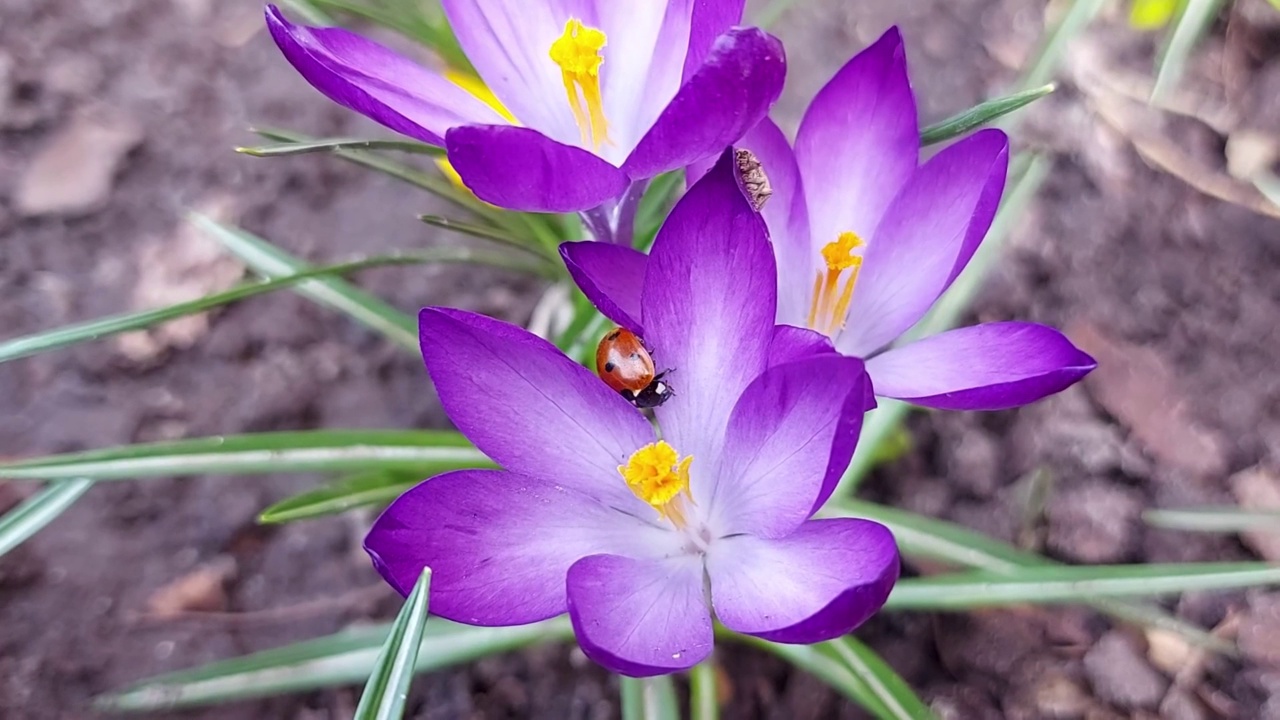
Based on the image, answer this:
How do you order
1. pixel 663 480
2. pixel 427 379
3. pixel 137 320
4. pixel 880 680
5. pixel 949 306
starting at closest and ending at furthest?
pixel 663 480, pixel 137 320, pixel 880 680, pixel 949 306, pixel 427 379

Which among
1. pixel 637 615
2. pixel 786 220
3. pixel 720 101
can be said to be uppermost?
pixel 720 101

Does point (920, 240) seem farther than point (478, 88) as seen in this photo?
No

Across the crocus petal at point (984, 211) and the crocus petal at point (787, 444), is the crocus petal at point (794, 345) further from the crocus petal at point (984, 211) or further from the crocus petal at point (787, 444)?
the crocus petal at point (984, 211)

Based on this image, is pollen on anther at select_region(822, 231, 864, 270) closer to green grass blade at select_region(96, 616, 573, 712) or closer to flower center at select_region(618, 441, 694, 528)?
flower center at select_region(618, 441, 694, 528)

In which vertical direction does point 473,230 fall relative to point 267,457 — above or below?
above

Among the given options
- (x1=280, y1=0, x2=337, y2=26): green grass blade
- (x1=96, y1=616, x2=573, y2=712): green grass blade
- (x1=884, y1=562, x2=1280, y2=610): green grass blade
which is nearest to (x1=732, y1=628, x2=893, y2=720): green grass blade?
(x1=884, y1=562, x2=1280, y2=610): green grass blade

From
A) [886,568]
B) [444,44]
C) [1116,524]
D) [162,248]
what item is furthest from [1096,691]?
[162,248]

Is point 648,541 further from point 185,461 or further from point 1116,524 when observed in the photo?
point 1116,524

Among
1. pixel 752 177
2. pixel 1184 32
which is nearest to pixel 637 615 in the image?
pixel 752 177

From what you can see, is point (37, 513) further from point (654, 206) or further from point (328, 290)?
point (654, 206)
